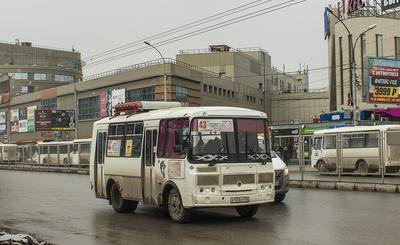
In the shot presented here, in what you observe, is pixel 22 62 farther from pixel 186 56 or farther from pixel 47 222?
pixel 47 222

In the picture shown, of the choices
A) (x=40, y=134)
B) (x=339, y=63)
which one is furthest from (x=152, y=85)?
(x=40, y=134)

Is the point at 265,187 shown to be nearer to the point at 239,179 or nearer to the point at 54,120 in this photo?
the point at 239,179

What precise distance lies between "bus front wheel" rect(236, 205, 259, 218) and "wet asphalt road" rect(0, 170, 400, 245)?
16 centimetres

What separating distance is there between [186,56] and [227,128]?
284 ft

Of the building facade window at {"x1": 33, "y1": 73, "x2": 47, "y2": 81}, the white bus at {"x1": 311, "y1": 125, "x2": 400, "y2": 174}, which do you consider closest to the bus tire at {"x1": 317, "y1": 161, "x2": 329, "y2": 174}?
the white bus at {"x1": 311, "y1": 125, "x2": 400, "y2": 174}

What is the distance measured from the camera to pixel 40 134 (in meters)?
95.4

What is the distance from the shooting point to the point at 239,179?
12414 mm

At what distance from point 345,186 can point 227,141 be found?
34.2 feet

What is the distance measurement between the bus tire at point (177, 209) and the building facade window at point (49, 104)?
84963 mm

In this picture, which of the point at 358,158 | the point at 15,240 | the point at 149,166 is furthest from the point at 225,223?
the point at 358,158

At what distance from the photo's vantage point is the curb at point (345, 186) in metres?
19.8

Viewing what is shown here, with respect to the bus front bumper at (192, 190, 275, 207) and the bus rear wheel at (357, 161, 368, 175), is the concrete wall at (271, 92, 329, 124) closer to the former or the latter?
the bus rear wheel at (357, 161, 368, 175)

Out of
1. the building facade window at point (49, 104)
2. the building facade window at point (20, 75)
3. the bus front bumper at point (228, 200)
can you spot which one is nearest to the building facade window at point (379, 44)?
the building facade window at point (49, 104)

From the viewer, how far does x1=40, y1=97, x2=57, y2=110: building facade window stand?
312ft
